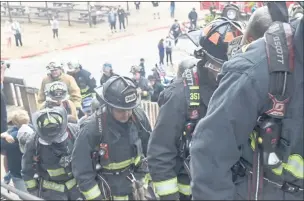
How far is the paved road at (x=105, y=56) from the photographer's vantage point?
1669cm

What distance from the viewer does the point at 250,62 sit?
1736mm

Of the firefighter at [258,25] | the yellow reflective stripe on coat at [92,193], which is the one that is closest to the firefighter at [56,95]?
the yellow reflective stripe on coat at [92,193]

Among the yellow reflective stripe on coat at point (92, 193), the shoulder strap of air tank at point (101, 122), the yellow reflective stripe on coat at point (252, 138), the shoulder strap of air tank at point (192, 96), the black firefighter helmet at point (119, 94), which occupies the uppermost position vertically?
the yellow reflective stripe on coat at point (252, 138)

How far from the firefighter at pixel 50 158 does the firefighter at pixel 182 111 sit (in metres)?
1.43

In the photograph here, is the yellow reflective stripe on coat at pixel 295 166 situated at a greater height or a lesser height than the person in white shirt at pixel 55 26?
greater

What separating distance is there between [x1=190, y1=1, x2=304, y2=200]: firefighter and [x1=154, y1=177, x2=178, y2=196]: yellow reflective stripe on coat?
1479mm

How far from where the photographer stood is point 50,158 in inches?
173

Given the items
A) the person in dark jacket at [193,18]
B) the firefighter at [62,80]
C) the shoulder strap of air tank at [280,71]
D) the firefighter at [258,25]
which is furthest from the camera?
the person in dark jacket at [193,18]

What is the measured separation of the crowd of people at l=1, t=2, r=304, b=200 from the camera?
1.74 m

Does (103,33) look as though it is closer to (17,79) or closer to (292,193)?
(17,79)

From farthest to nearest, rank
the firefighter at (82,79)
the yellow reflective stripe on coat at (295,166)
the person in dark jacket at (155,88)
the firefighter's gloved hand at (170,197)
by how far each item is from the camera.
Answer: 1. the person in dark jacket at (155,88)
2. the firefighter at (82,79)
3. the firefighter's gloved hand at (170,197)
4. the yellow reflective stripe on coat at (295,166)

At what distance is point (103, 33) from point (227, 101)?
74.7ft

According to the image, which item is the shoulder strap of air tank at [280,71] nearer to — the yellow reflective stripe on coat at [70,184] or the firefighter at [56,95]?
the yellow reflective stripe on coat at [70,184]

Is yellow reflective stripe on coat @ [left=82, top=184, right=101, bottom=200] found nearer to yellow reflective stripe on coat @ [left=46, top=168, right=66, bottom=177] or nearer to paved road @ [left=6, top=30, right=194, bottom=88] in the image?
yellow reflective stripe on coat @ [left=46, top=168, right=66, bottom=177]
